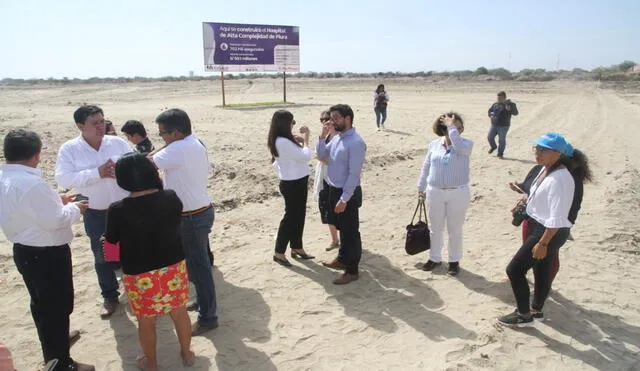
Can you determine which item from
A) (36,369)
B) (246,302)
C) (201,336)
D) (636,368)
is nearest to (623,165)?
(636,368)

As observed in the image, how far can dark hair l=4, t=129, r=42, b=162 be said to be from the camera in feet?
9.95

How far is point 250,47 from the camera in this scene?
25328mm

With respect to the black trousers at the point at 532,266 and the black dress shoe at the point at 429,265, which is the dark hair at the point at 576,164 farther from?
the black dress shoe at the point at 429,265

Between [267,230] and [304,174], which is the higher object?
[304,174]

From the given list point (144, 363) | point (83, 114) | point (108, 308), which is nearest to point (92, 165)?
point (83, 114)

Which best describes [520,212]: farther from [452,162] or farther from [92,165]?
[92,165]

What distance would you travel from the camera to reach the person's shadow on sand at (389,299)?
165 inches

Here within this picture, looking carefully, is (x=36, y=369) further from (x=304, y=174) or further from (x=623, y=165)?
(x=623, y=165)

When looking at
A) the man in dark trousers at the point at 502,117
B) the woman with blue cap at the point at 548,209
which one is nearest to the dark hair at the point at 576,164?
the woman with blue cap at the point at 548,209

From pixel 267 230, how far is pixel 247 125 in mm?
10459

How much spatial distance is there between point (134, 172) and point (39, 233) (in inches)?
32.8

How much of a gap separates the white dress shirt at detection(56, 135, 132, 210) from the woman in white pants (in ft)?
10.1

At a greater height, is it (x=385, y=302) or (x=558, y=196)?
(x=558, y=196)

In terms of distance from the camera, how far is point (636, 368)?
3.56m
